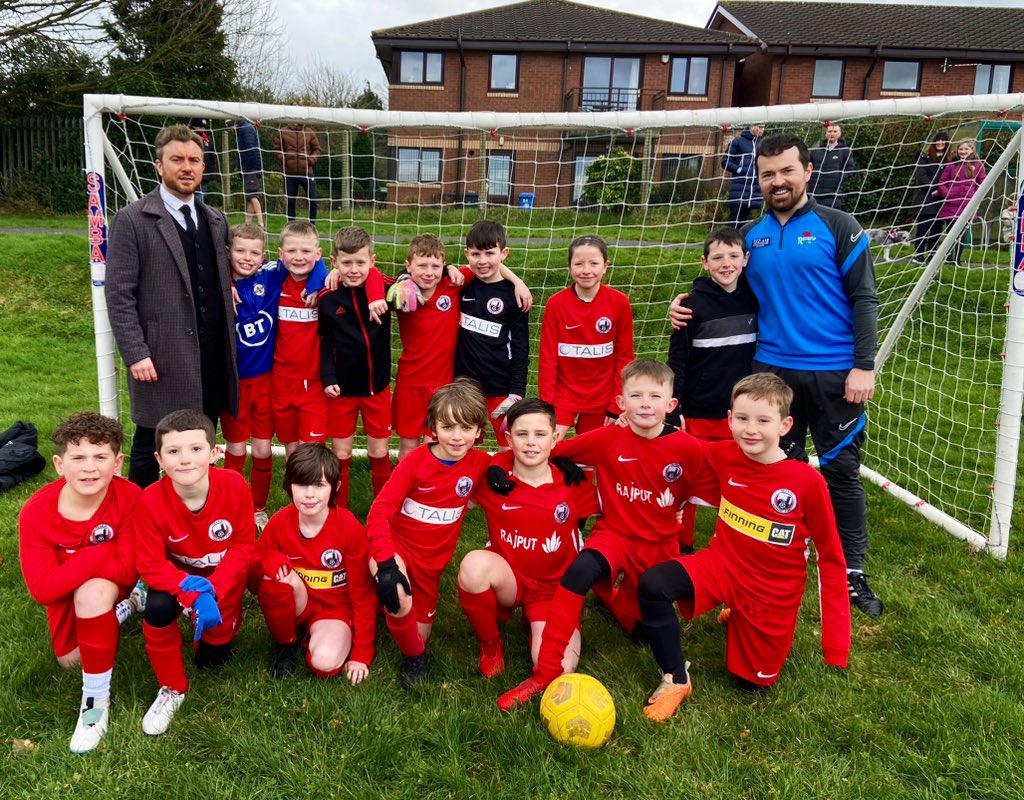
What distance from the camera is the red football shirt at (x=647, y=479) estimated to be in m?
2.93

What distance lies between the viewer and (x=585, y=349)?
157 inches

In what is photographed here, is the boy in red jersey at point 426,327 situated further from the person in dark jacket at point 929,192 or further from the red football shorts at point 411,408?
the person in dark jacket at point 929,192

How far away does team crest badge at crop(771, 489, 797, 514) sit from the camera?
2697 mm

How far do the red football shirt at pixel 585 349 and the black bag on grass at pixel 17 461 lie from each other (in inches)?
134

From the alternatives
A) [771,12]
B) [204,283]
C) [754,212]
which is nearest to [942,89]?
[771,12]

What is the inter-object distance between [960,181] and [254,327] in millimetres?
4702

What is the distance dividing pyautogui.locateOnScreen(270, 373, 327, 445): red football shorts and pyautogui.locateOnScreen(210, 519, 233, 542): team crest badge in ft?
4.14

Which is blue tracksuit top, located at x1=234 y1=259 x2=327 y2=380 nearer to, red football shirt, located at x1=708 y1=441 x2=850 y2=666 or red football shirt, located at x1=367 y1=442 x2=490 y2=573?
red football shirt, located at x1=367 y1=442 x2=490 y2=573

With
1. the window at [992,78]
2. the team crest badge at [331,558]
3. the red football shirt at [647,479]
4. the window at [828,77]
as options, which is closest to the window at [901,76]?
the window at [828,77]

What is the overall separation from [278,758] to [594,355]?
252cm

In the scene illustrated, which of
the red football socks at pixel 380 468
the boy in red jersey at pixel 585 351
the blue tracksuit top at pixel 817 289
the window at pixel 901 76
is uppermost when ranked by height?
the window at pixel 901 76

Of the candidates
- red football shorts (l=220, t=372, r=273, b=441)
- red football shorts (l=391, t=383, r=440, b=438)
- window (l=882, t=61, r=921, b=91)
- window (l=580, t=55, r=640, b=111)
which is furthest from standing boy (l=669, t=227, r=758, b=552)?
window (l=882, t=61, r=921, b=91)

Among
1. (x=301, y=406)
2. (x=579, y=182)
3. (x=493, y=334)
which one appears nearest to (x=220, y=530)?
(x=301, y=406)

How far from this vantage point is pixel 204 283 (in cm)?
348
